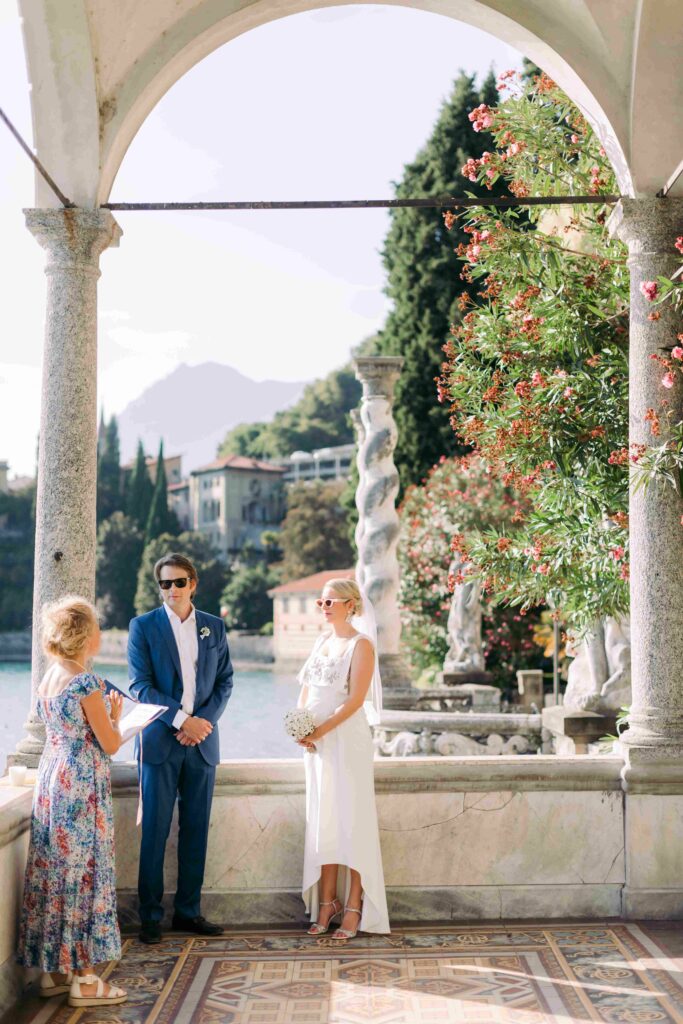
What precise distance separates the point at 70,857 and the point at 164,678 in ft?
3.17

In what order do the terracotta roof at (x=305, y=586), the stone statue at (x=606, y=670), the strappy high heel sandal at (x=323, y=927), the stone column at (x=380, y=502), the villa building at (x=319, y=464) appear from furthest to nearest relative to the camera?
the villa building at (x=319, y=464), the terracotta roof at (x=305, y=586), the stone column at (x=380, y=502), the stone statue at (x=606, y=670), the strappy high heel sandal at (x=323, y=927)

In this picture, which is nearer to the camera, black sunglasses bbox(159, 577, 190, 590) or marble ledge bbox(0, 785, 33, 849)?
marble ledge bbox(0, 785, 33, 849)

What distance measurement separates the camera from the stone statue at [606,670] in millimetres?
9070

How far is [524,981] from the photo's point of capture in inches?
169

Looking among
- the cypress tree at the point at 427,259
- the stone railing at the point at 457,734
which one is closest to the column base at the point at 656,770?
the stone railing at the point at 457,734

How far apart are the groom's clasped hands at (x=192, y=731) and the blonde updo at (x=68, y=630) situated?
0.79m

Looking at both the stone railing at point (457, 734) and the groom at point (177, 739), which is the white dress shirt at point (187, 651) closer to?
the groom at point (177, 739)

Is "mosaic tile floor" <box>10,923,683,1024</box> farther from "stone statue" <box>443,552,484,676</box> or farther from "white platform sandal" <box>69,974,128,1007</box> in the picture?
"stone statue" <box>443,552,484,676</box>

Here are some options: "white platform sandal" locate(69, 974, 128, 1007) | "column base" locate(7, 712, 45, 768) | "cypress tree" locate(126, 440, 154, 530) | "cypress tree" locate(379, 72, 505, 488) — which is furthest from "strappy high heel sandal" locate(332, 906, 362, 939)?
"cypress tree" locate(126, 440, 154, 530)

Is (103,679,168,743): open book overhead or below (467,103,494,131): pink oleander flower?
below

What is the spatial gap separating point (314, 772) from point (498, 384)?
2.44m

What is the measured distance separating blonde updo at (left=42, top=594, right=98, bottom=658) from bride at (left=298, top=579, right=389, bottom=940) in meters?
1.13

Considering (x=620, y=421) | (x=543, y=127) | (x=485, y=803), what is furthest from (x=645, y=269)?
(x=485, y=803)

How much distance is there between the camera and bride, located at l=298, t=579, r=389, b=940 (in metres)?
4.84
